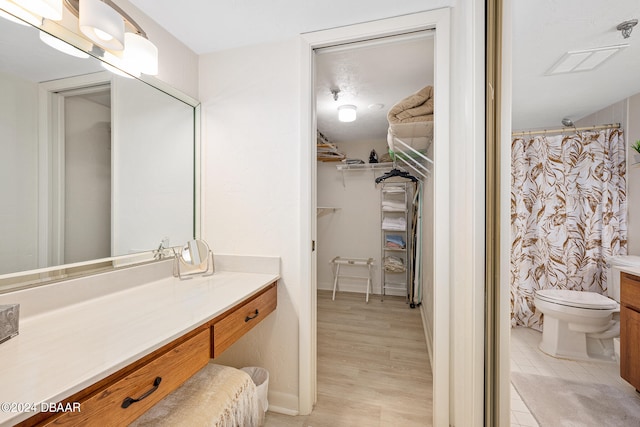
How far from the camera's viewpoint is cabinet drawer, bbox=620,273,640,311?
17.3 inches

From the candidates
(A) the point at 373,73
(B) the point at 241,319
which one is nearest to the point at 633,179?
(B) the point at 241,319

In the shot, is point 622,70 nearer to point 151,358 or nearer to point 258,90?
point 151,358

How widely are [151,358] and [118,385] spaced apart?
0.10m

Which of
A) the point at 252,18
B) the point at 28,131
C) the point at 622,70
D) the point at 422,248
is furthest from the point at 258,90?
the point at 422,248

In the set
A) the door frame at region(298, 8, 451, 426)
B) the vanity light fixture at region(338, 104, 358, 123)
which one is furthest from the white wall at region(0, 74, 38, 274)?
the vanity light fixture at region(338, 104, 358, 123)

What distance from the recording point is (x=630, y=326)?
19.9 inches

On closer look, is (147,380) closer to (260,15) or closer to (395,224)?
(260,15)

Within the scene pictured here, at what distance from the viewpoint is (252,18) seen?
144 cm

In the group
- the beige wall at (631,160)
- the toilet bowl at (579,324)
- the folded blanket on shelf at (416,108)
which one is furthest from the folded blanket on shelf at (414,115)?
the beige wall at (631,160)

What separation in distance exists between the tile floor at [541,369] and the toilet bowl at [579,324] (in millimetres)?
25

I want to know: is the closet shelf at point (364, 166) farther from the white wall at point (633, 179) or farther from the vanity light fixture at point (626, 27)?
the vanity light fixture at point (626, 27)

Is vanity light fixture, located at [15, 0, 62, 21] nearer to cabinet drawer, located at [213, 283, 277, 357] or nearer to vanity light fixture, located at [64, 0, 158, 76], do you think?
vanity light fixture, located at [64, 0, 158, 76]

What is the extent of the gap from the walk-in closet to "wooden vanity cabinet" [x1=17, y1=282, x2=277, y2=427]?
1032 millimetres

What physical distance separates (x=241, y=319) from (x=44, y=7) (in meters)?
1.37
